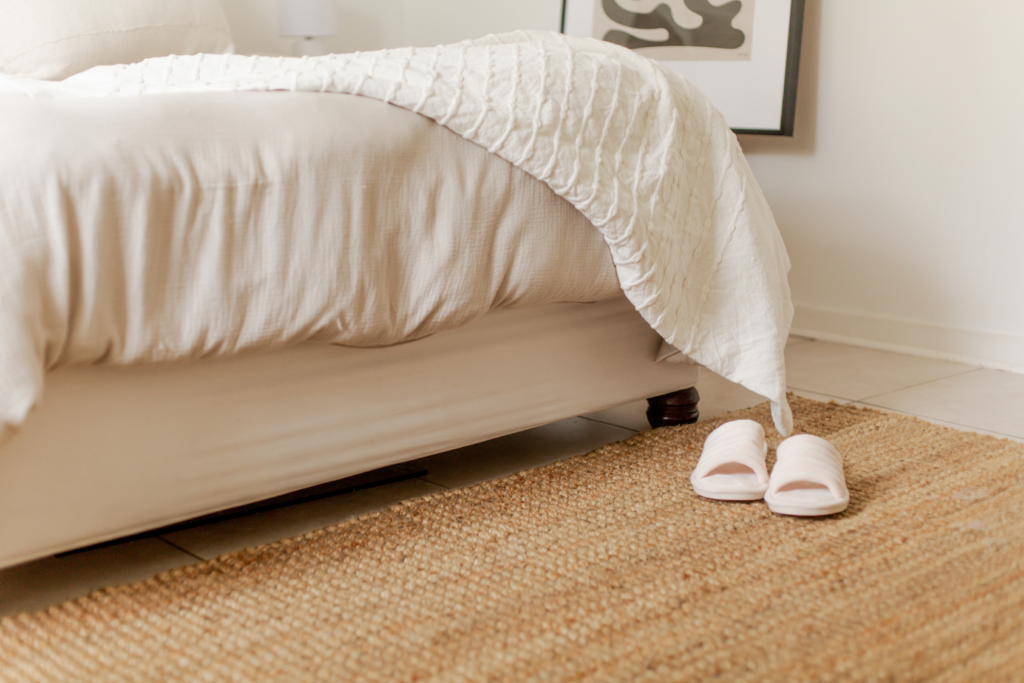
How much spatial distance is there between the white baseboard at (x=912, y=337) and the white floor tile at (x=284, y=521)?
1.37m

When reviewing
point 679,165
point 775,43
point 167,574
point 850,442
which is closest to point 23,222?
point 167,574

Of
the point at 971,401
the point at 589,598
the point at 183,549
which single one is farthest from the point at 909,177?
the point at 183,549

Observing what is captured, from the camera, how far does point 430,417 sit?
1.20 meters

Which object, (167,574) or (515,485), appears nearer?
(167,574)

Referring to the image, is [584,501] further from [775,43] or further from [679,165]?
[775,43]

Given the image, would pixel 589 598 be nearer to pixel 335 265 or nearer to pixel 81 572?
pixel 335 265

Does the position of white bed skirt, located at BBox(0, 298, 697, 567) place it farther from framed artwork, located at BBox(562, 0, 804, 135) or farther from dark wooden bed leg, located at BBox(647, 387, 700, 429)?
framed artwork, located at BBox(562, 0, 804, 135)

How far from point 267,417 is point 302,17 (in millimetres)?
2044

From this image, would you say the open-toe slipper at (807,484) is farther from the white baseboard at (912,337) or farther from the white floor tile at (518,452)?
the white baseboard at (912,337)

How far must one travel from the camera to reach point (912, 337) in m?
2.12

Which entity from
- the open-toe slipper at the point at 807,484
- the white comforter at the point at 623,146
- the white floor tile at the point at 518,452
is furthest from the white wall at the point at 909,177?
the open-toe slipper at the point at 807,484

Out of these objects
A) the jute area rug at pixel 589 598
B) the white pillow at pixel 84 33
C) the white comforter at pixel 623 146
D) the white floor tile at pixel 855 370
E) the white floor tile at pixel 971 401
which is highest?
the white pillow at pixel 84 33

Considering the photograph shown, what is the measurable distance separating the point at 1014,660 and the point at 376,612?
1.95 feet

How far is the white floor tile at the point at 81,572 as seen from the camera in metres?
0.97
